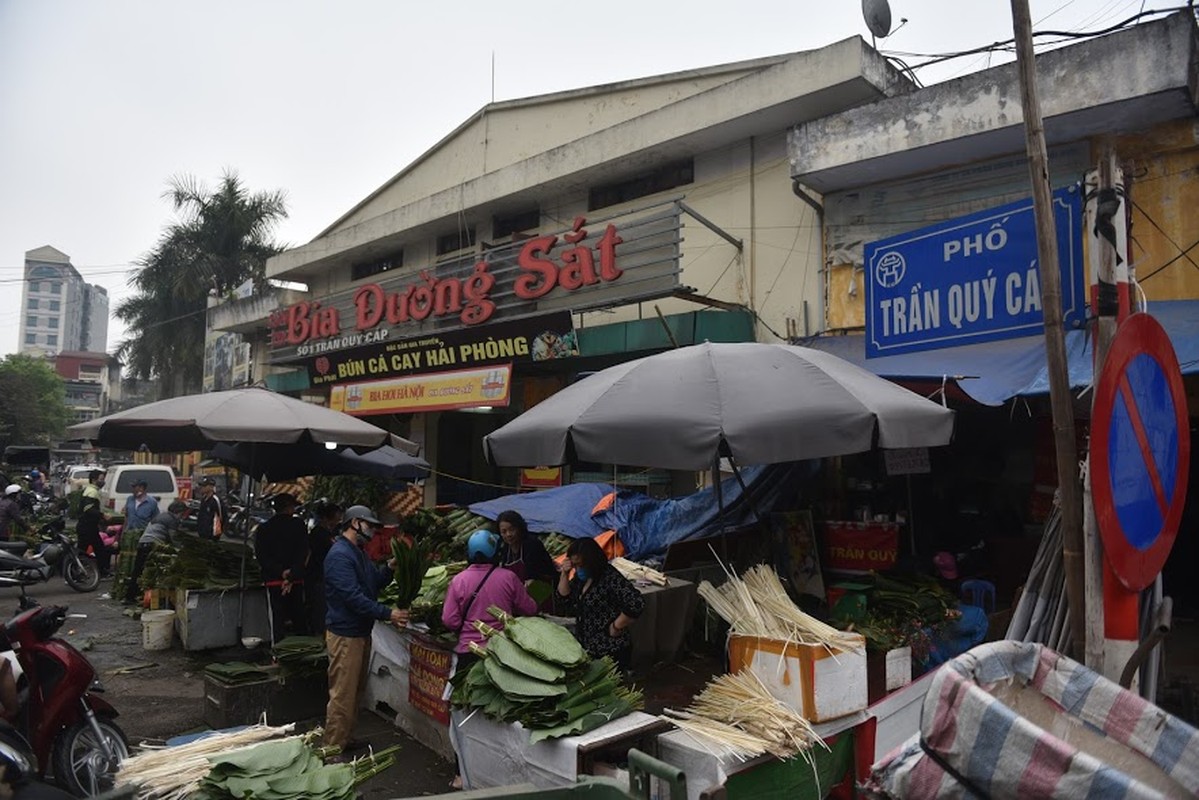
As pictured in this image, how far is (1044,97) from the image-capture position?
298 inches

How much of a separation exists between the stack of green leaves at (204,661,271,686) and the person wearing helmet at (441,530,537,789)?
1973 mm

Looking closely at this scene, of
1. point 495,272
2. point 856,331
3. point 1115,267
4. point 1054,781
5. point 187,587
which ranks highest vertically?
point 495,272

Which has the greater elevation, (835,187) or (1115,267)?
(835,187)

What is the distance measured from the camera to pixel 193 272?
2928 cm

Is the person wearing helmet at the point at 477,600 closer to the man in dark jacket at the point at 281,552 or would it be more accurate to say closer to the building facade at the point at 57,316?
the man in dark jacket at the point at 281,552

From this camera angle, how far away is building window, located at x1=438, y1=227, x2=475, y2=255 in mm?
15510

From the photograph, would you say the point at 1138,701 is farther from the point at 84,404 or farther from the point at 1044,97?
the point at 84,404

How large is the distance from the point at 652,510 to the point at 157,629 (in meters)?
5.65

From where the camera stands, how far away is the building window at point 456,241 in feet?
50.9

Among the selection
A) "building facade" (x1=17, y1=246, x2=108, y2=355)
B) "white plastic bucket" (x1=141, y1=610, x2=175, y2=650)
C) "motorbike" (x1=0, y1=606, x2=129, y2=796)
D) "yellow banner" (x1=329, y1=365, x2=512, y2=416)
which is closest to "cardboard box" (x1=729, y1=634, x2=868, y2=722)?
"motorbike" (x1=0, y1=606, x2=129, y2=796)

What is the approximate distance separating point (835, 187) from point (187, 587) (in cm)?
917

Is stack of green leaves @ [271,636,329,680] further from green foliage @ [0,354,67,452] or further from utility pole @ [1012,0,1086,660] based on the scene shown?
green foliage @ [0,354,67,452]

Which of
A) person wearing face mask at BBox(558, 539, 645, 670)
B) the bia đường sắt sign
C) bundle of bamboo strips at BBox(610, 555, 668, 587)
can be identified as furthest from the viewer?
the bia đường sắt sign

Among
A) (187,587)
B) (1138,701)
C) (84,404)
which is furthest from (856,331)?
(84,404)
